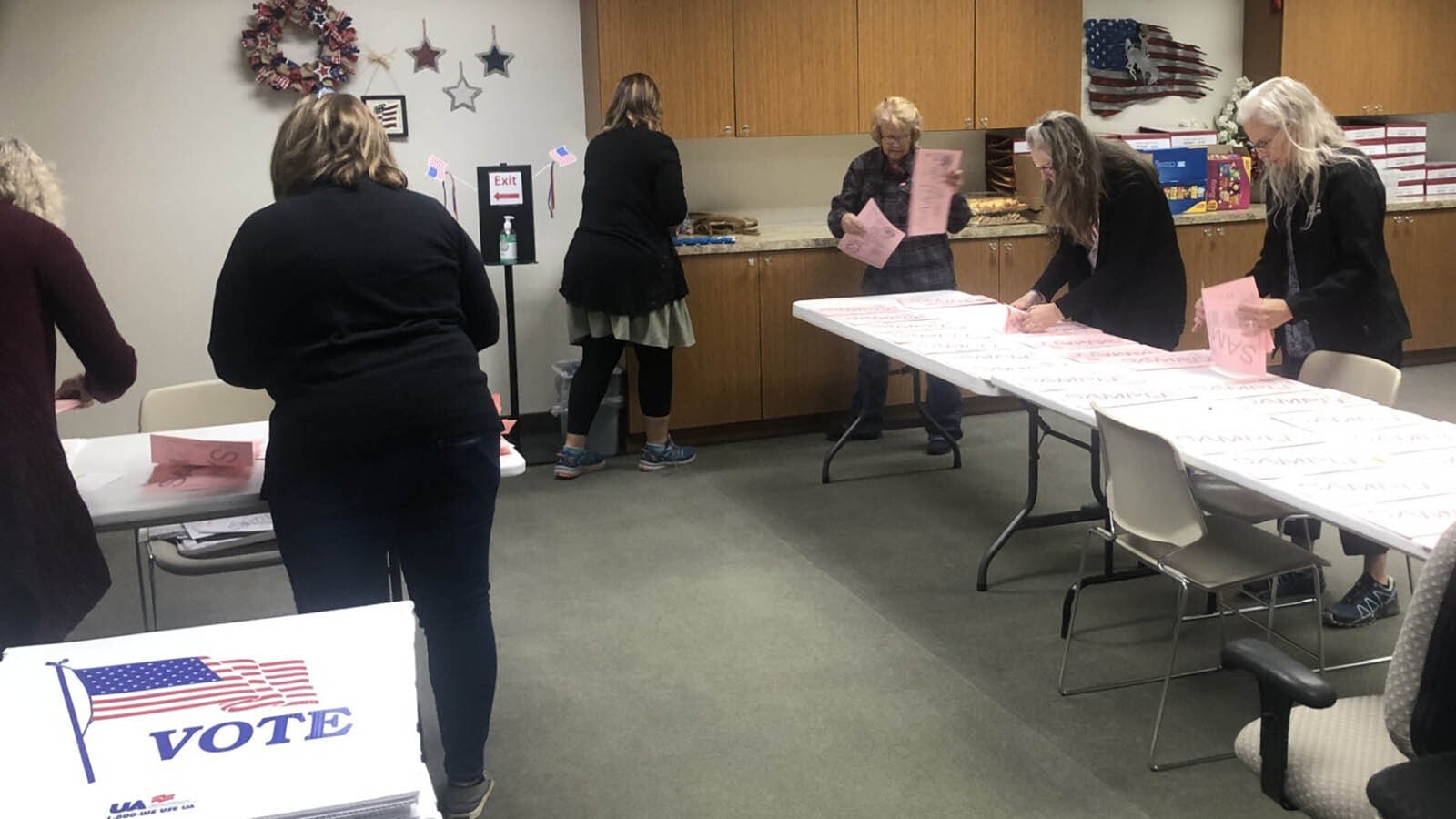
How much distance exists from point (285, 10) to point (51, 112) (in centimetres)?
99

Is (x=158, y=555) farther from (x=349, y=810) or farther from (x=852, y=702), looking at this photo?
(x=349, y=810)

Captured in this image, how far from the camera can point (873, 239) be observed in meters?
5.32

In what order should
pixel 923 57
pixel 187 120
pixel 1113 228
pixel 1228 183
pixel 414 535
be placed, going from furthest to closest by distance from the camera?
1. pixel 1228 183
2. pixel 923 57
3. pixel 187 120
4. pixel 1113 228
5. pixel 414 535

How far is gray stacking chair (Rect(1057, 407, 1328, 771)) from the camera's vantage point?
290 cm

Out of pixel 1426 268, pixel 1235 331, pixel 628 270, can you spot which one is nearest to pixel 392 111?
pixel 628 270

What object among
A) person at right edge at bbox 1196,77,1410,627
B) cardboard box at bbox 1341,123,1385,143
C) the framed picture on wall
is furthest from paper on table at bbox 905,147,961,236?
cardboard box at bbox 1341,123,1385,143

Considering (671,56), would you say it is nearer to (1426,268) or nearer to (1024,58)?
(1024,58)

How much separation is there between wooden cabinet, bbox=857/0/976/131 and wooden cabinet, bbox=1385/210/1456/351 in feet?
7.96

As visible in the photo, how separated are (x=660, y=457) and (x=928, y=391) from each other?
119 cm

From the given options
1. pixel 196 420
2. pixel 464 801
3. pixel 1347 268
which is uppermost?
pixel 1347 268

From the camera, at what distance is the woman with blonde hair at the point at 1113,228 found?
408 centimetres

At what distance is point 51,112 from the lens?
208 inches

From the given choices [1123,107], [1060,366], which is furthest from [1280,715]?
[1123,107]

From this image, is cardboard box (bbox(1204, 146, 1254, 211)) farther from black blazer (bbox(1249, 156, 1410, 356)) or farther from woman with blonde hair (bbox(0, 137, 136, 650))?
woman with blonde hair (bbox(0, 137, 136, 650))
